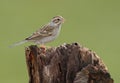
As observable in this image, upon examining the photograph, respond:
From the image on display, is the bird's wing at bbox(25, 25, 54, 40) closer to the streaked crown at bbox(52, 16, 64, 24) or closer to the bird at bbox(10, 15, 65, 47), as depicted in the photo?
the bird at bbox(10, 15, 65, 47)

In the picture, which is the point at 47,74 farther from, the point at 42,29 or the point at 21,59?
the point at 21,59

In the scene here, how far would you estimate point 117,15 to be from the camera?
2620 cm

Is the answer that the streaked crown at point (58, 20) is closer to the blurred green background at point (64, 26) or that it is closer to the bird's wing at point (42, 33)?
the bird's wing at point (42, 33)

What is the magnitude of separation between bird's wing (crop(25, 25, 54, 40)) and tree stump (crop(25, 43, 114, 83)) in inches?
74.7

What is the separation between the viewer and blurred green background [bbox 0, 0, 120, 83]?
20.5 m

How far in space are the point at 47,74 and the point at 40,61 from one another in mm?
206

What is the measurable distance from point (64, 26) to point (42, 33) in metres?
13.0

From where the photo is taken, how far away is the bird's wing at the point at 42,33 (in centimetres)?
1078

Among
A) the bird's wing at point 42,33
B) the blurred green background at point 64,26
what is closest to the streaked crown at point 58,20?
the bird's wing at point 42,33

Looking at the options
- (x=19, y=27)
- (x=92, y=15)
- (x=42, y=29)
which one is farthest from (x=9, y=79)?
(x=42, y=29)

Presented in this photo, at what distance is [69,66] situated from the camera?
27.7ft

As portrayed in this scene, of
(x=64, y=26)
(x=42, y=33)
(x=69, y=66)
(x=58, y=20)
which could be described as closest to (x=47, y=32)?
(x=42, y=33)

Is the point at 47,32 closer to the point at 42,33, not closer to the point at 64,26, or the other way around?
the point at 42,33

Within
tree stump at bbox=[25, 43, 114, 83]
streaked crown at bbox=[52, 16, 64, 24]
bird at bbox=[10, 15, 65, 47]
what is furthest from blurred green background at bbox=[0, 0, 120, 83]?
tree stump at bbox=[25, 43, 114, 83]
